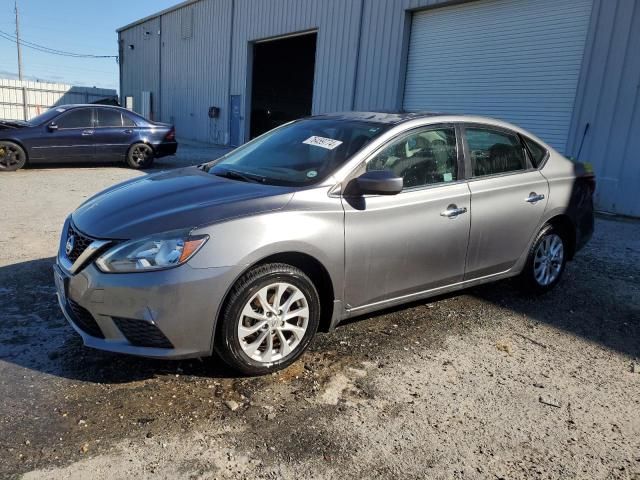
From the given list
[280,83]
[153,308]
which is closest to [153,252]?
[153,308]

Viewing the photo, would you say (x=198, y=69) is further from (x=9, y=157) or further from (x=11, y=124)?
(x=9, y=157)

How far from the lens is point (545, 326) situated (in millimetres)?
4164

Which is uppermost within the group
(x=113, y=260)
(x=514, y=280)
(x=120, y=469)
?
(x=113, y=260)

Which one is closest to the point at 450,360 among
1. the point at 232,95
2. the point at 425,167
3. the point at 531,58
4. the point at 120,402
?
the point at 425,167

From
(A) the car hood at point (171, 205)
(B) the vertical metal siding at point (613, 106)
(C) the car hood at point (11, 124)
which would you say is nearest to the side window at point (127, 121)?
(C) the car hood at point (11, 124)

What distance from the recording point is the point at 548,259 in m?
4.70

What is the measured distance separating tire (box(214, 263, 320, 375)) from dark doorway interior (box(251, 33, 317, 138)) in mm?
19447

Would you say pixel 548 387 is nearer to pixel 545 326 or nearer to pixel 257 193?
pixel 545 326

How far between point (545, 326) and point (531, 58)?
7.28 meters

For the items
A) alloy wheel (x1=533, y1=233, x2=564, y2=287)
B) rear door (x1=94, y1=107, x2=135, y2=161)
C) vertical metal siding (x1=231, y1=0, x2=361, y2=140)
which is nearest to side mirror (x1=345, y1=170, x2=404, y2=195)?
alloy wheel (x1=533, y1=233, x2=564, y2=287)

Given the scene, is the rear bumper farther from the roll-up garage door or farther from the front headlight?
the front headlight

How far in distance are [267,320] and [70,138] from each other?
394 inches

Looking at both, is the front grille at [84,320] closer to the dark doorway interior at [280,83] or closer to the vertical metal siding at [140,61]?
the dark doorway interior at [280,83]

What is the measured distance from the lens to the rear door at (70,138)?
11.0m
